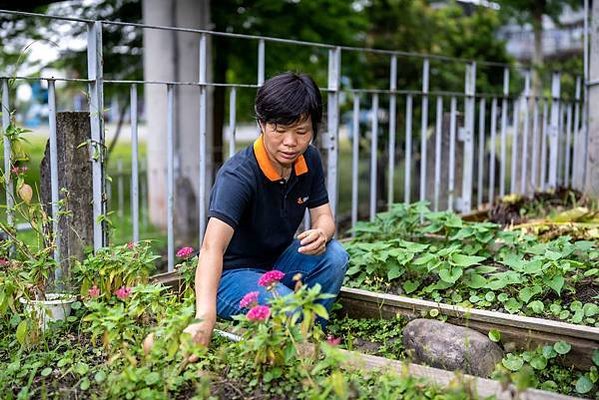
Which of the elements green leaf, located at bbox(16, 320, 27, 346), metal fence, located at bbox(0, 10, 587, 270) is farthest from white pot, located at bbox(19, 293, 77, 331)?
metal fence, located at bbox(0, 10, 587, 270)

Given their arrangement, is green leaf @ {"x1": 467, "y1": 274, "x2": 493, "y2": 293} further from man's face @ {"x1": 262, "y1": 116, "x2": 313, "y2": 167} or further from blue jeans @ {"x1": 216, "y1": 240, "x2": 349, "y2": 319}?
man's face @ {"x1": 262, "y1": 116, "x2": 313, "y2": 167}

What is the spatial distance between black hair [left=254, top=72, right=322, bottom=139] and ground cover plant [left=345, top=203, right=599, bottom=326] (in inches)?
42.7

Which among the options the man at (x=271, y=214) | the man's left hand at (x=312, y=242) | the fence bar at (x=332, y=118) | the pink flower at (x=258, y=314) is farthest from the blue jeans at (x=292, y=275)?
the fence bar at (x=332, y=118)

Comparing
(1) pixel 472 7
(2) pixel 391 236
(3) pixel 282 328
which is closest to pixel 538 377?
(3) pixel 282 328

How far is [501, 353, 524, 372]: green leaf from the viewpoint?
10.2ft

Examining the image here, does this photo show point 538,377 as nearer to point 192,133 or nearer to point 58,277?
point 58,277

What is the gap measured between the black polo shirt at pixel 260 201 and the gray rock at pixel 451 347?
29.9 inches

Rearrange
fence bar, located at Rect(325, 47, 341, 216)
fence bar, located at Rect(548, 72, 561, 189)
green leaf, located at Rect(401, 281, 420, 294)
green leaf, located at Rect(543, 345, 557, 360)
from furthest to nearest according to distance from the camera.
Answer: fence bar, located at Rect(548, 72, 561, 189) < fence bar, located at Rect(325, 47, 341, 216) < green leaf, located at Rect(401, 281, 420, 294) < green leaf, located at Rect(543, 345, 557, 360)

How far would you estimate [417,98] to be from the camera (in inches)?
→ 461

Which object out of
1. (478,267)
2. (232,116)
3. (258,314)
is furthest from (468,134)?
(258,314)

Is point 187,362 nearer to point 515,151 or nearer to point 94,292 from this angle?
point 94,292

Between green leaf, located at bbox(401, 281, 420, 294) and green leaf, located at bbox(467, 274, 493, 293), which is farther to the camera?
green leaf, located at bbox(401, 281, 420, 294)

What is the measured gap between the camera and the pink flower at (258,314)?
2.52 m

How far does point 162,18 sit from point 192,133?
1.45 m
